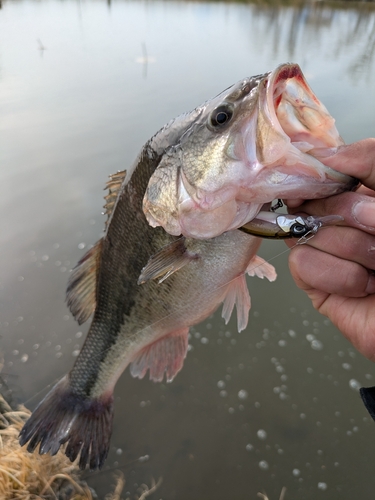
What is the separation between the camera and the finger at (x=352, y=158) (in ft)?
2.92

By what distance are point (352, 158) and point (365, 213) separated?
149 mm

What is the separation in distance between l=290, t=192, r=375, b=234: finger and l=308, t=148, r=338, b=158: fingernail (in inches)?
4.6

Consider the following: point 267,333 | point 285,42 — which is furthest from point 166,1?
point 267,333

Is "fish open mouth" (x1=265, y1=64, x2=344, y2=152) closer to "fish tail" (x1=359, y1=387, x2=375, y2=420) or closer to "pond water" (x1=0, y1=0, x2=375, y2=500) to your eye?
"pond water" (x1=0, y1=0, x2=375, y2=500)

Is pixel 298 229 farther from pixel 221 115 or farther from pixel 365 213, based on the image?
pixel 221 115

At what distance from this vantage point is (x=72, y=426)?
172 cm

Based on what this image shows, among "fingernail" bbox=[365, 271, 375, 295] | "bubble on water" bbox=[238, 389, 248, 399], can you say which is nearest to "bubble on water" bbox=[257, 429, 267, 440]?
"bubble on water" bbox=[238, 389, 248, 399]

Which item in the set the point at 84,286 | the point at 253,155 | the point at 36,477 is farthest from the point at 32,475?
the point at 253,155

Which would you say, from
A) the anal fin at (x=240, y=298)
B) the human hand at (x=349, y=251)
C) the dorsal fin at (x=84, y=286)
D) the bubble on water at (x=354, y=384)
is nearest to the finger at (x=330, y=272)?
the human hand at (x=349, y=251)

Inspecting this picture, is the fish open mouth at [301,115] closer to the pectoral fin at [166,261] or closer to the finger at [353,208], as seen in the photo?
the finger at [353,208]

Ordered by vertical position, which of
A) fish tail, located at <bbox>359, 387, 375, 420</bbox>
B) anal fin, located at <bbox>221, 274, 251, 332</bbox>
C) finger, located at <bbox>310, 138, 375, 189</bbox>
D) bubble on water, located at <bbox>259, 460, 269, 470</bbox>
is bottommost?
bubble on water, located at <bbox>259, 460, 269, 470</bbox>

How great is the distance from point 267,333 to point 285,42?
1338 centimetres

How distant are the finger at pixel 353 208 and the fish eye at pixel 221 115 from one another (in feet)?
1.16

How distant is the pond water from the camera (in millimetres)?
2125
